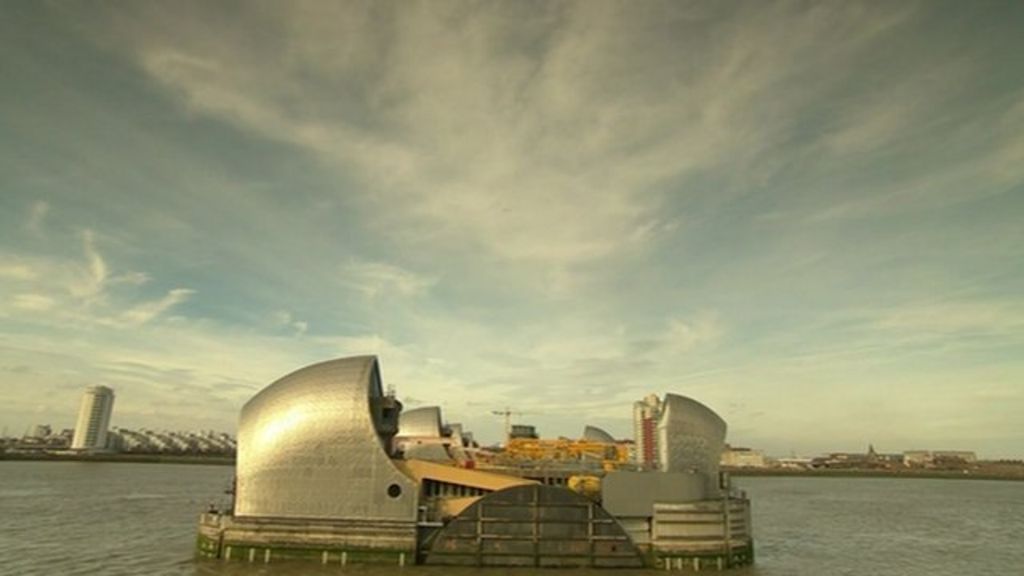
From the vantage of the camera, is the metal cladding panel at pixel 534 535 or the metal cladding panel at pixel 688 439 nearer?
the metal cladding panel at pixel 534 535

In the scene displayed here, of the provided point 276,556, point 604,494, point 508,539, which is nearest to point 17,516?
point 276,556

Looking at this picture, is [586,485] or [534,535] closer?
[534,535]

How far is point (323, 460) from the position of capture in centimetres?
4012

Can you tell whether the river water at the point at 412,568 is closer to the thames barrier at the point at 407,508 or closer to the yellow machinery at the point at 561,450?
the thames barrier at the point at 407,508

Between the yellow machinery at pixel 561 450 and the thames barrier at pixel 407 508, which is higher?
the yellow machinery at pixel 561 450

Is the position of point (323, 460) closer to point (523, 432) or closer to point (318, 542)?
point (318, 542)

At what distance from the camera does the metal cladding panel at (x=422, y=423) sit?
77500mm

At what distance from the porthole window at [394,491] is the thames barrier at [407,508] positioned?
0.09 meters

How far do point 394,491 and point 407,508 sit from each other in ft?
4.46

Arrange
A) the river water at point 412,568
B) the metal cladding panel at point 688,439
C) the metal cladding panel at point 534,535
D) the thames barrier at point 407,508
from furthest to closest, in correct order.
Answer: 1. the metal cladding panel at point 688,439
2. the river water at point 412,568
3. the thames barrier at point 407,508
4. the metal cladding panel at point 534,535

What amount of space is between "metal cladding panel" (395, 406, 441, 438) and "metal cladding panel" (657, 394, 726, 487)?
38021mm

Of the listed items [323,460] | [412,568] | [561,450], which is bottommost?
[412,568]

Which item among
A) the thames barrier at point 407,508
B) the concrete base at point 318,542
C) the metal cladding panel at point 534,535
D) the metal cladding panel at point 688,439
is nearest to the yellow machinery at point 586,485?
the thames barrier at point 407,508

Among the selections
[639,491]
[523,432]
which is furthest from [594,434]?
[639,491]
